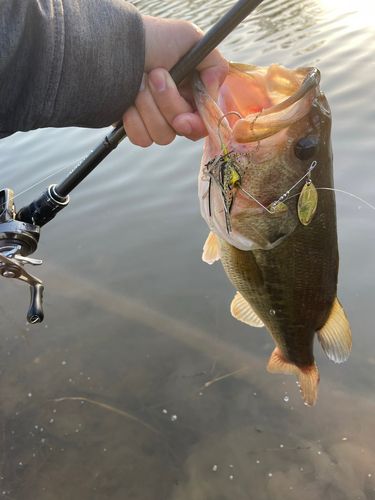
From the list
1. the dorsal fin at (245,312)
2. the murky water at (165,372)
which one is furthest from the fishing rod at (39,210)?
the murky water at (165,372)

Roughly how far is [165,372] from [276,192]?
5.68 feet

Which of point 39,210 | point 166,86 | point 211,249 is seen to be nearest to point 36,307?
point 39,210

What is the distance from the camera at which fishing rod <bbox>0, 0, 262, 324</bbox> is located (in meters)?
1.30

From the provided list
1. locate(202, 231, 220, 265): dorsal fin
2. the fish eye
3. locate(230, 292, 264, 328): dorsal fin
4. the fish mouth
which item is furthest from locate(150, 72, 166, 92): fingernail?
locate(230, 292, 264, 328): dorsal fin

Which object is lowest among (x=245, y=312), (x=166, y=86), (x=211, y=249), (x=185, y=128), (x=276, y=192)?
(x=245, y=312)

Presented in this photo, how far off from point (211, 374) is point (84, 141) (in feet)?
14.1

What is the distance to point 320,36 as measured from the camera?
23.0 feet

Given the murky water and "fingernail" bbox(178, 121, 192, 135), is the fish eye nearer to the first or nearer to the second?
"fingernail" bbox(178, 121, 192, 135)

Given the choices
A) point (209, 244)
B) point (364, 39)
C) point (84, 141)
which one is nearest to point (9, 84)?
point (209, 244)

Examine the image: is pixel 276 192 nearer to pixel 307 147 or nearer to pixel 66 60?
pixel 307 147

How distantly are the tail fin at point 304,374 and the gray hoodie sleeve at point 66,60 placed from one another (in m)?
1.68

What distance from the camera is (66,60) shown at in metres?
1.21

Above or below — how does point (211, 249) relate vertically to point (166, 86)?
below

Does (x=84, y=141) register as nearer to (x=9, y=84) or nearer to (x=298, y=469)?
(x=9, y=84)
